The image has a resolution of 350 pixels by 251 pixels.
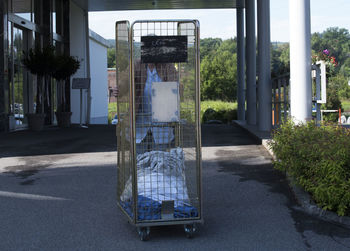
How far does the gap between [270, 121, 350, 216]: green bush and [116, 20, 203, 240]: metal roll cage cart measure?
3.77 ft

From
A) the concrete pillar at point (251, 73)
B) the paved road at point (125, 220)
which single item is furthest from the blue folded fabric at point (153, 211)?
the concrete pillar at point (251, 73)

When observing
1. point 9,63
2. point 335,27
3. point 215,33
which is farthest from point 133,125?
point 215,33

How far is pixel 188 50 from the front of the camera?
392 centimetres

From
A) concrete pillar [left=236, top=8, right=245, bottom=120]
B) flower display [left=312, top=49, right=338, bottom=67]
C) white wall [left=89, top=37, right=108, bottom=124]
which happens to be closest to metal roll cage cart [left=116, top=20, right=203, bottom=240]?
flower display [left=312, top=49, right=338, bottom=67]

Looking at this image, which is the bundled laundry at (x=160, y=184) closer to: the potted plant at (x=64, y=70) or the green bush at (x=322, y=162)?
the green bush at (x=322, y=162)

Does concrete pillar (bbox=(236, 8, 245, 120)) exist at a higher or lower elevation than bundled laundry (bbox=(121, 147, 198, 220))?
higher

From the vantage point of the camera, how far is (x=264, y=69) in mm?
12625

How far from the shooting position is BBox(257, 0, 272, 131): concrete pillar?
12.5 m

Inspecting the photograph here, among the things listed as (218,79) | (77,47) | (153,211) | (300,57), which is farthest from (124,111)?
(218,79)

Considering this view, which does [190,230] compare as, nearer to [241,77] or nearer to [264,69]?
[264,69]

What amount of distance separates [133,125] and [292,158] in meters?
1.94

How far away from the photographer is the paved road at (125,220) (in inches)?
→ 149

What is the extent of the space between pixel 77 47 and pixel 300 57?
17811 mm

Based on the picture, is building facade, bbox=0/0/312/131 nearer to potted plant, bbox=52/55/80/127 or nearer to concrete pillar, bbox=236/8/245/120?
concrete pillar, bbox=236/8/245/120
